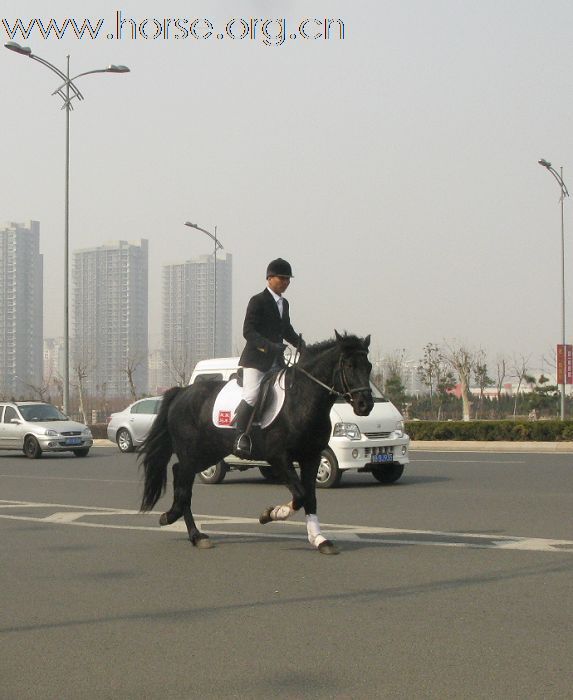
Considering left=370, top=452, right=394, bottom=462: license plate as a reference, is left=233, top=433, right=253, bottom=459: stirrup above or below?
above

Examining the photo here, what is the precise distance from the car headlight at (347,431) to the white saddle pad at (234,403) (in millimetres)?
6468

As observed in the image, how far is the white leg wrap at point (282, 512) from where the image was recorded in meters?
9.73

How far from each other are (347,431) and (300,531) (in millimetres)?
5799

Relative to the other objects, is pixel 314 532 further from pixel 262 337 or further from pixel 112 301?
pixel 112 301

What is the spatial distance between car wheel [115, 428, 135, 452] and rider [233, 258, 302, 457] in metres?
22.2

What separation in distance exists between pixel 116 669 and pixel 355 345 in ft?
15.3

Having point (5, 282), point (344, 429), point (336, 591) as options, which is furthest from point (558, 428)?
point (5, 282)

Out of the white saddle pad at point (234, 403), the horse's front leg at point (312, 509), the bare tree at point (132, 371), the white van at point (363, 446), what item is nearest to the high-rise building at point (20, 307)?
the bare tree at point (132, 371)

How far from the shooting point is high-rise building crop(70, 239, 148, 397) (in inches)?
4983

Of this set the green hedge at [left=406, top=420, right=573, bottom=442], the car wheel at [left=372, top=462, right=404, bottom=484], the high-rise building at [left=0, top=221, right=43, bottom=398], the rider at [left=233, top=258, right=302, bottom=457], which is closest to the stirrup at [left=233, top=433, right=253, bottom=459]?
the rider at [left=233, top=258, right=302, bottom=457]

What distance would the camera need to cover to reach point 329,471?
17.0 metres

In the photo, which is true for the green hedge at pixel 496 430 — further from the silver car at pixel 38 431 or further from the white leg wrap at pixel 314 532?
the white leg wrap at pixel 314 532

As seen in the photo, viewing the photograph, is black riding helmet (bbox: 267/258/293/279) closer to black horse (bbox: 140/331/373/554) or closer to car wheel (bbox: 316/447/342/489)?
black horse (bbox: 140/331/373/554)

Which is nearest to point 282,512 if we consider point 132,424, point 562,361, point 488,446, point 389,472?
point 389,472
